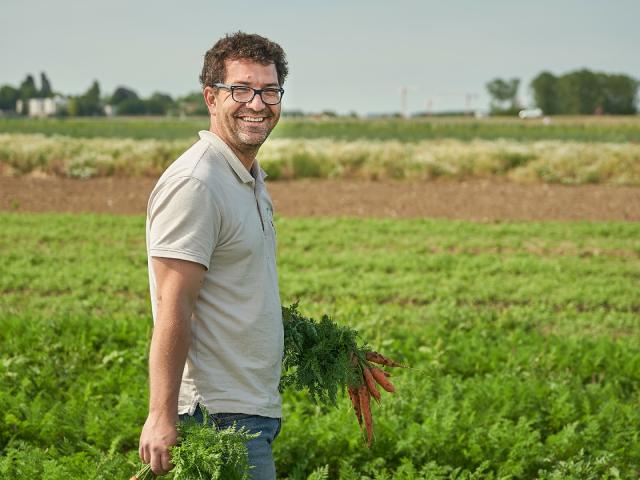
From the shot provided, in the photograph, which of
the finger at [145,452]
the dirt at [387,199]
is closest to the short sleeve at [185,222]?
the finger at [145,452]

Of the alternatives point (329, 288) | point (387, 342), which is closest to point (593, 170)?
point (329, 288)

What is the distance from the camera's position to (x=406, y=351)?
20.2ft

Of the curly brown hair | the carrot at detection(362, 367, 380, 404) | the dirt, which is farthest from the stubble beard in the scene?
the dirt

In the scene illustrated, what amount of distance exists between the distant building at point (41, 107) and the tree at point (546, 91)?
229 feet

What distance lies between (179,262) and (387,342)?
4.12 meters

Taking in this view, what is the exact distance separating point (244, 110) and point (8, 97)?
263ft

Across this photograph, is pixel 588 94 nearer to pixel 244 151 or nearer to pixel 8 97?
pixel 8 97

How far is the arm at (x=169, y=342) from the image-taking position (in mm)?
2195

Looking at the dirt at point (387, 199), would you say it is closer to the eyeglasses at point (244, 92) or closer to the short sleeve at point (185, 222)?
the eyeglasses at point (244, 92)

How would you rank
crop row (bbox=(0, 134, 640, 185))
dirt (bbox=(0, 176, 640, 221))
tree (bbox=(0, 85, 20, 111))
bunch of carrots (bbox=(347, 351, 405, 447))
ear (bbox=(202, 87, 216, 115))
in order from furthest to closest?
tree (bbox=(0, 85, 20, 111)) → crop row (bbox=(0, 134, 640, 185)) → dirt (bbox=(0, 176, 640, 221)) → bunch of carrots (bbox=(347, 351, 405, 447)) → ear (bbox=(202, 87, 216, 115))

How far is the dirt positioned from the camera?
1469 cm

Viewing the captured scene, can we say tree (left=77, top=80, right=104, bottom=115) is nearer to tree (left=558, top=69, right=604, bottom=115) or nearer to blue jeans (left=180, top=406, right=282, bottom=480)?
tree (left=558, top=69, right=604, bottom=115)

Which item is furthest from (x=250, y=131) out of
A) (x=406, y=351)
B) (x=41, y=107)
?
(x=41, y=107)

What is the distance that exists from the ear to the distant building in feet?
252
